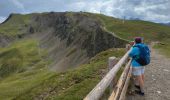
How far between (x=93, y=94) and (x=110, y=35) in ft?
374

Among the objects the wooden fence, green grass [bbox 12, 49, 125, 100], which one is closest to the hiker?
the wooden fence

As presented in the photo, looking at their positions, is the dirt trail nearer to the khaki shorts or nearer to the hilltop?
the khaki shorts

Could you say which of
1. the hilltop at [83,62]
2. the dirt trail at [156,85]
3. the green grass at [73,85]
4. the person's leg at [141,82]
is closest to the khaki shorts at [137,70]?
the person's leg at [141,82]

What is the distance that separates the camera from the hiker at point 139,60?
1711 cm

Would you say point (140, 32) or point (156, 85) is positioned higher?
point (156, 85)

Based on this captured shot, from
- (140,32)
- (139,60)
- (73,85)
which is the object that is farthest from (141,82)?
(140,32)

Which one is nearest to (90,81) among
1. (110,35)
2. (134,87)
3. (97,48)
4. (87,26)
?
(134,87)

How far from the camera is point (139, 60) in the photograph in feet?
56.7

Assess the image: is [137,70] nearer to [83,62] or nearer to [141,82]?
[141,82]

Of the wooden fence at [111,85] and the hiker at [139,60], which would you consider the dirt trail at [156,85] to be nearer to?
the hiker at [139,60]

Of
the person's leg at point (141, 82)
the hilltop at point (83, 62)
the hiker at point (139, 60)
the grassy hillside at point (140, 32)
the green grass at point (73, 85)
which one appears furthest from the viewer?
the grassy hillside at point (140, 32)

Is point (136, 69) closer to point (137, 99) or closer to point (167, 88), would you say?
point (137, 99)

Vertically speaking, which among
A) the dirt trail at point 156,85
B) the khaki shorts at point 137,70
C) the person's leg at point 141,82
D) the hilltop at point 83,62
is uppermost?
the khaki shorts at point 137,70

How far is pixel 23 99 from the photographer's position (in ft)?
89.7
